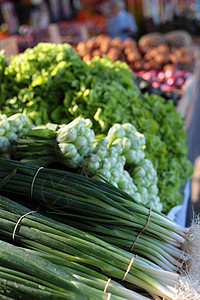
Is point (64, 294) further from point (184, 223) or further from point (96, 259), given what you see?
point (184, 223)

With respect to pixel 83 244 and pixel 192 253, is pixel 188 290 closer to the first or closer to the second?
pixel 192 253

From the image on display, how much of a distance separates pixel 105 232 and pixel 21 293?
40 centimetres

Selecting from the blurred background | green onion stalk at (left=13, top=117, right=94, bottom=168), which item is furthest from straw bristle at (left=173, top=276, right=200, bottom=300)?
green onion stalk at (left=13, top=117, right=94, bottom=168)

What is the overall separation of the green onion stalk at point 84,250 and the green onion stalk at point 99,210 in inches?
3.0

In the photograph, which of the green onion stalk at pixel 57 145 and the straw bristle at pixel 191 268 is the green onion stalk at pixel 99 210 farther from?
the green onion stalk at pixel 57 145

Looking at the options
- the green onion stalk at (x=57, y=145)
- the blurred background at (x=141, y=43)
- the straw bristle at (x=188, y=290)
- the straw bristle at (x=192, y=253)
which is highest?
the green onion stalk at (x=57, y=145)

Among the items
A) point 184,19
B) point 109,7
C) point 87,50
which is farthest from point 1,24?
point 184,19

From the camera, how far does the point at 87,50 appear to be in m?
4.94

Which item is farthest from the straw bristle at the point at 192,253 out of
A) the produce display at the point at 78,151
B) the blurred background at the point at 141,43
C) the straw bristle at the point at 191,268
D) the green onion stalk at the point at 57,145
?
the green onion stalk at the point at 57,145

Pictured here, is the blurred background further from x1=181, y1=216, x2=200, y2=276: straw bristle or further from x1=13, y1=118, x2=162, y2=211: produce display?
x1=13, y1=118, x2=162, y2=211: produce display

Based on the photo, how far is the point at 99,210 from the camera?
1.26 m

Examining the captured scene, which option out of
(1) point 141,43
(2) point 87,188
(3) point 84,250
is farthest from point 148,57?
(3) point 84,250

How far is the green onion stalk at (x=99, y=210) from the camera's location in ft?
4.17

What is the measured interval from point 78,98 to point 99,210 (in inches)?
39.9
